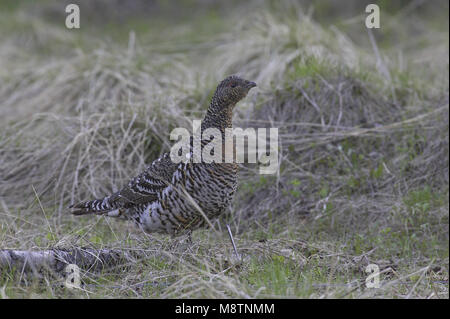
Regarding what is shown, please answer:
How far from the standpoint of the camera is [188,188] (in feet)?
14.4

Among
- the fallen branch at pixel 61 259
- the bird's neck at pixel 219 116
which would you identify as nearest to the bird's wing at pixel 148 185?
the bird's neck at pixel 219 116

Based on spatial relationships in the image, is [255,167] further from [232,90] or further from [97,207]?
[232,90]

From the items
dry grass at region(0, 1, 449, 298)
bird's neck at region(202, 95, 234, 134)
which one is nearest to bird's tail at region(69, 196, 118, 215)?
dry grass at region(0, 1, 449, 298)

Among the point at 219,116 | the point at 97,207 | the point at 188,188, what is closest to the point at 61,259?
the point at 188,188

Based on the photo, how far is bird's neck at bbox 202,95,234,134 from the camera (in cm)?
449

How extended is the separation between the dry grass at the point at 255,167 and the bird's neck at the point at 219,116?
34.4 inches

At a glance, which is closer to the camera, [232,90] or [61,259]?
[61,259]

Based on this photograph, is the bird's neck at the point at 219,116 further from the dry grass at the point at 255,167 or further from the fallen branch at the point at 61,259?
the fallen branch at the point at 61,259

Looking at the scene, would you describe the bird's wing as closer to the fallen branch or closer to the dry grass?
the dry grass

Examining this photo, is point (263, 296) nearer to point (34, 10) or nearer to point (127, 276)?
point (127, 276)

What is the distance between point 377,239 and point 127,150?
9.08 ft

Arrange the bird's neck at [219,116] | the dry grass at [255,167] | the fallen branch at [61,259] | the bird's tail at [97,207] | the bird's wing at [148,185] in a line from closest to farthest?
the fallen branch at [61,259] → the dry grass at [255,167] → the bird's neck at [219,116] → the bird's wing at [148,185] → the bird's tail at [97,207]

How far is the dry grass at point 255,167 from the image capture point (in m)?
4.09

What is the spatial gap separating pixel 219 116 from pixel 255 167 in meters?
2.10
